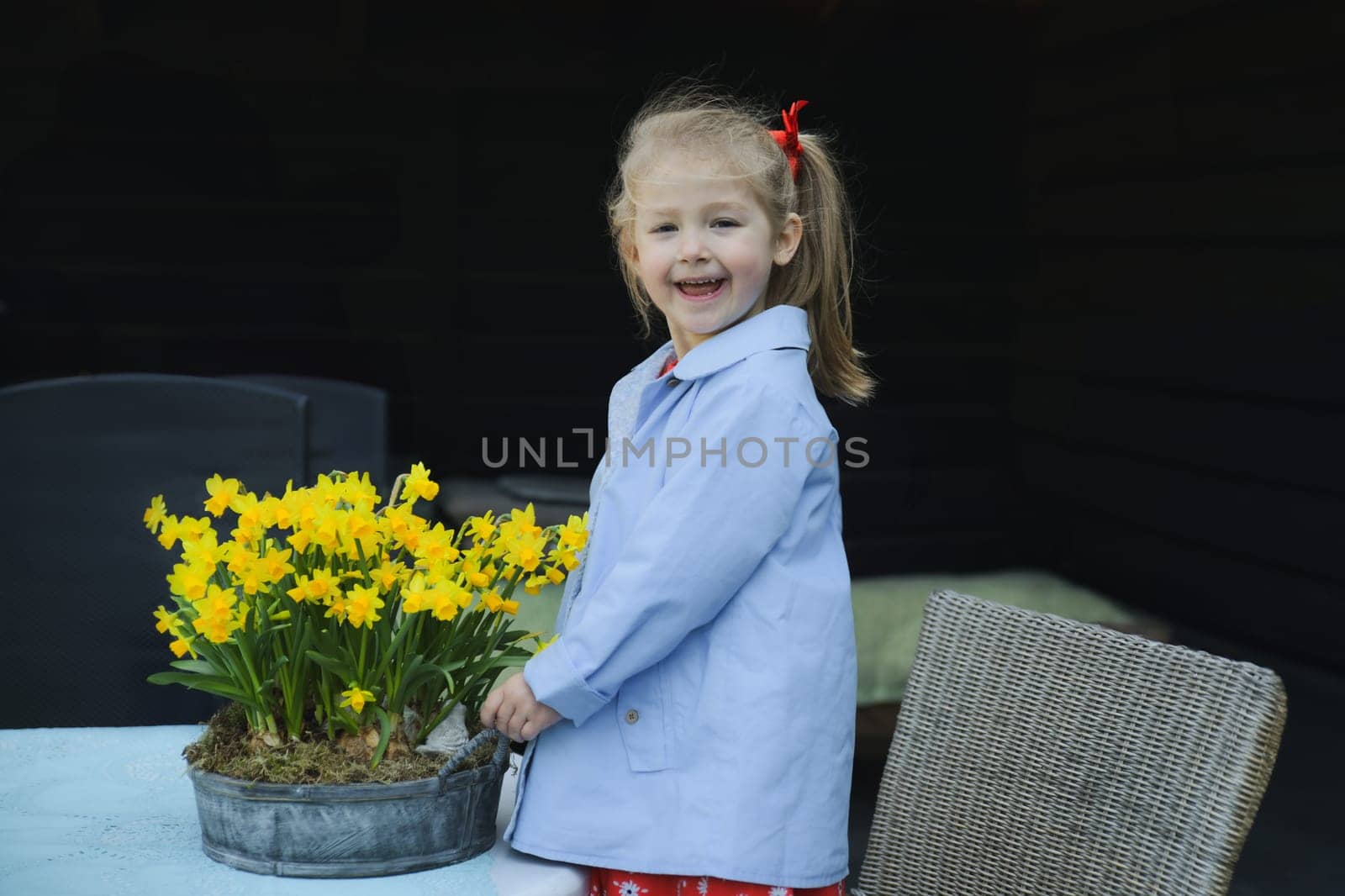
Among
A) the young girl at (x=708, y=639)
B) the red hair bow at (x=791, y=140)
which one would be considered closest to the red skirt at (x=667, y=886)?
the young girl at (x=708, y=639)

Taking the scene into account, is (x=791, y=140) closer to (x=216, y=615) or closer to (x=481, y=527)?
(x=481, y=527)

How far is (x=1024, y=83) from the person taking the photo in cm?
431

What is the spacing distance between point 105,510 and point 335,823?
2.98ft

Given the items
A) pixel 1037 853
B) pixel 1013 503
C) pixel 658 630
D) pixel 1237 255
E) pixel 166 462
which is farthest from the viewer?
pixel 1013 503

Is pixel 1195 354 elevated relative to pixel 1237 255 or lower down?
lower down

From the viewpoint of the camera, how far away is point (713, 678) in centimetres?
115

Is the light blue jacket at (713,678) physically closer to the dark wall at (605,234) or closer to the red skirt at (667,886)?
the red skirt at (667,886)

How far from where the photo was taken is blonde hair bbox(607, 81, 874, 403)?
129cm

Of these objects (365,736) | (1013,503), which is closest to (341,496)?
(365,736)

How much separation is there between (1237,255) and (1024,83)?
1225mm

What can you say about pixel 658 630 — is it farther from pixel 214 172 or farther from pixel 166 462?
pixel 214 172

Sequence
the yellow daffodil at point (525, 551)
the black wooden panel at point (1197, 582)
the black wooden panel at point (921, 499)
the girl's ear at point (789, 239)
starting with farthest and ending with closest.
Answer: the black wooden panel at point (921, 499), the black wooden panel at point (1197, 582), the girl's ear at point (789, 239), the yellow daffodil at point (525, 551)

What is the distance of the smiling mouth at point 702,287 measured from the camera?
1.28 m

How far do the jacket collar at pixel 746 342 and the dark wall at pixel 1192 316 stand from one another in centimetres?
208
